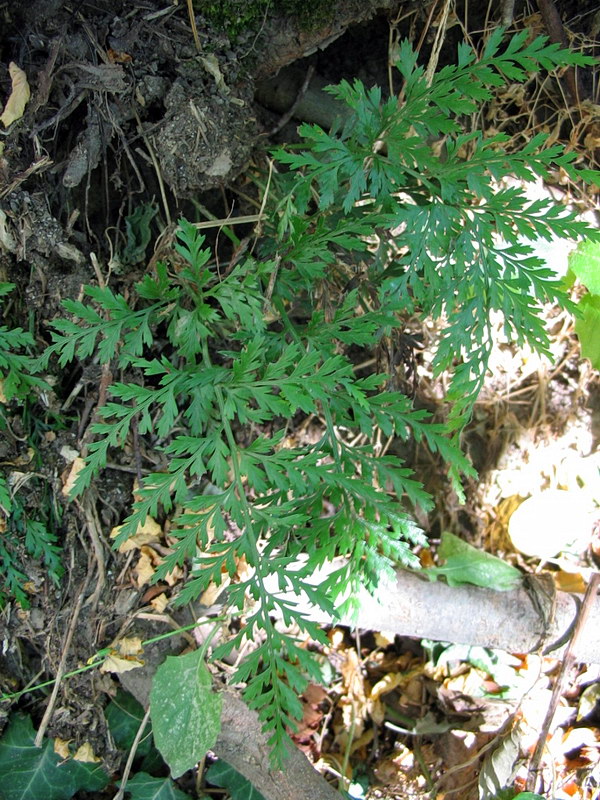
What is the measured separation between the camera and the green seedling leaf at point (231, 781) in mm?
2092

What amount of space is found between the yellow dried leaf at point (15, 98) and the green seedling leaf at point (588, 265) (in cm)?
177

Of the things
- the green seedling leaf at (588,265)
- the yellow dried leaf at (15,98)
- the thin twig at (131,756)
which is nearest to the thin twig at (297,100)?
the yellow dried leaf at (15,98)

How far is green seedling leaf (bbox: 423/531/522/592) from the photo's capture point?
2199mm

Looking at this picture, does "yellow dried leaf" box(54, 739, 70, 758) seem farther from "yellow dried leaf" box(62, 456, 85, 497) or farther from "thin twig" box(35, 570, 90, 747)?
"yellow dried leaf" box(62, 456, 85, 497)

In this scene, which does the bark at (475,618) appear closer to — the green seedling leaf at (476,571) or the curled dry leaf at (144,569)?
the green seedling leaf at (476,571)

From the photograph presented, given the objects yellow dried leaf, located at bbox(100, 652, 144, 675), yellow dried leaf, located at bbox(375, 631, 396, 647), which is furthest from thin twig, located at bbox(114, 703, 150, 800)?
yellow dried leaf, located at bbox(375, 631, 396, 647)

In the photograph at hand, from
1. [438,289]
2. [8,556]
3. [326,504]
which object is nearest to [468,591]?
[326,504]

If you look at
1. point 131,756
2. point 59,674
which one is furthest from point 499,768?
point 59,674

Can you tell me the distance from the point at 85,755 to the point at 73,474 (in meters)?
0.90

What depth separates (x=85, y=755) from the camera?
2023 millimetres

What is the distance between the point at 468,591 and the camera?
219 cm

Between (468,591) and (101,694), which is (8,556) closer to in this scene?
(101,694)

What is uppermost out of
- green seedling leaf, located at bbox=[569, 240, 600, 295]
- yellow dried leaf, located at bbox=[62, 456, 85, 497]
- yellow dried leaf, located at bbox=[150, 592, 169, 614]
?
green seedling leaf, located at bbox=[569, 240, 600, 295]

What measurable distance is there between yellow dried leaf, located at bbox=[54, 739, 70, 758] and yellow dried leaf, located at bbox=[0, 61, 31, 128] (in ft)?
6.20
